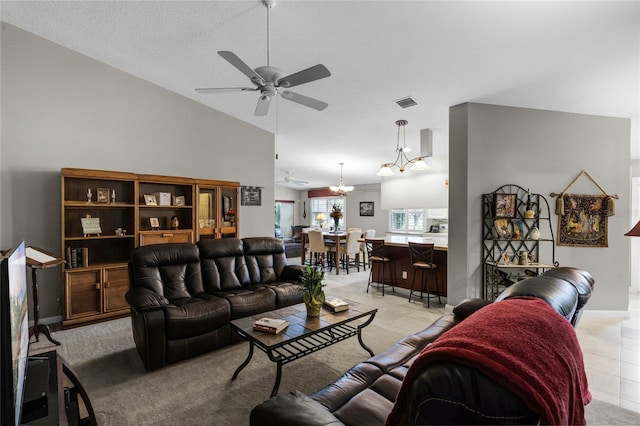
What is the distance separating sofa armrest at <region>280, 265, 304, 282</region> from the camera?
12.8 feet

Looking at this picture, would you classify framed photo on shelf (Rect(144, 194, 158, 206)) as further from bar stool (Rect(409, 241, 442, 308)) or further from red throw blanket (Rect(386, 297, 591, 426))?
red throw blanket (Rect(386, 297, 591, 426))

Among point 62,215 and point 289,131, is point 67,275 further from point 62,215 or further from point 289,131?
point 289,131

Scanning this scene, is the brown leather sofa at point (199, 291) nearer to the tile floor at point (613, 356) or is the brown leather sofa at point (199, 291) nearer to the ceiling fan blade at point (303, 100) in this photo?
the ceiling fan blade at point (303, 100)

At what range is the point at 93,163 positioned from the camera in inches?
160

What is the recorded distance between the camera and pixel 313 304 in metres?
2.52

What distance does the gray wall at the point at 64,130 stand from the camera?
351 centimetres

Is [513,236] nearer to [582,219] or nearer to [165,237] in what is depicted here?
[582,219]

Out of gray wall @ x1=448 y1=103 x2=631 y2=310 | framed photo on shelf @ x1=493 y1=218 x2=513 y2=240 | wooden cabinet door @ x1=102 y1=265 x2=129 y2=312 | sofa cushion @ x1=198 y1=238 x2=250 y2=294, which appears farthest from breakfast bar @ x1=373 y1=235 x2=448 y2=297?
wooden cabinet door @ x1=102 y1=265 x2=129 y2=312

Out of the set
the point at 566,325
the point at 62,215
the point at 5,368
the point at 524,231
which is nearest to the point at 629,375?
the point at 524,231

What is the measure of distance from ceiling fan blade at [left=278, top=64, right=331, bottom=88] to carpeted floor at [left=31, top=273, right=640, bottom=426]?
244cm

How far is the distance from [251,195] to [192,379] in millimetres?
3751

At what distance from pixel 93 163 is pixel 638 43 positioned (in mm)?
6044

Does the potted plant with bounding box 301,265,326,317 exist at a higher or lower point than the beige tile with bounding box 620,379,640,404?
higher

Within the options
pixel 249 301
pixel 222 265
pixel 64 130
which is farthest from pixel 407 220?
pixel 64 130
